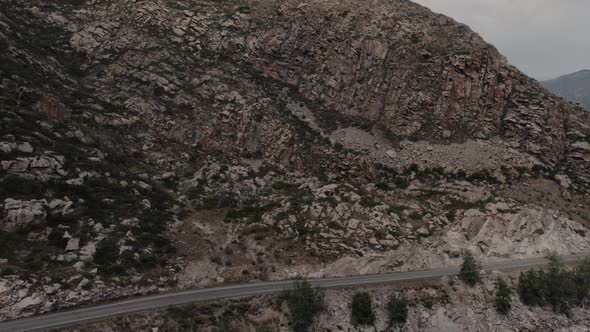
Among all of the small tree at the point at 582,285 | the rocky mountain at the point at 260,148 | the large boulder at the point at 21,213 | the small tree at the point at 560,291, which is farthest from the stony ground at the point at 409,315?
the large boulder at the point at 21,213

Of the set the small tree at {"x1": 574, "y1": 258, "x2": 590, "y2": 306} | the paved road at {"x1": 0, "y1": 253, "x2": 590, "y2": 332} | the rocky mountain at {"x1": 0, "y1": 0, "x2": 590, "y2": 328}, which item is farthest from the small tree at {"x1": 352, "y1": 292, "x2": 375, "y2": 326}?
the small tree at {"x1": 574, "y1": 258, "x2": 590, "y2": 306}

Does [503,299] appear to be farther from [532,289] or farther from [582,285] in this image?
[582,285]

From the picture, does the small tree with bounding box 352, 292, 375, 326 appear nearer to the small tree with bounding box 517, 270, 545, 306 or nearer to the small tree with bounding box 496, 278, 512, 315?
the small tree with bounding box 496, 278, 512, 315

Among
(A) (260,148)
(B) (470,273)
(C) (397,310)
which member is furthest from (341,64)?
(C) (397,310)

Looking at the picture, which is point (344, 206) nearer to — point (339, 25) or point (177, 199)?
point (177, 199)

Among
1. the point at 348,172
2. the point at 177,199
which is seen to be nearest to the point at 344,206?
the point at 348,172

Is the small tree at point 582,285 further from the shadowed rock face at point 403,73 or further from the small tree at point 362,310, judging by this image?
the shadowed rock face at point 403,73

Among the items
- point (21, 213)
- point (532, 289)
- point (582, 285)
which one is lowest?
point (532, 289)
